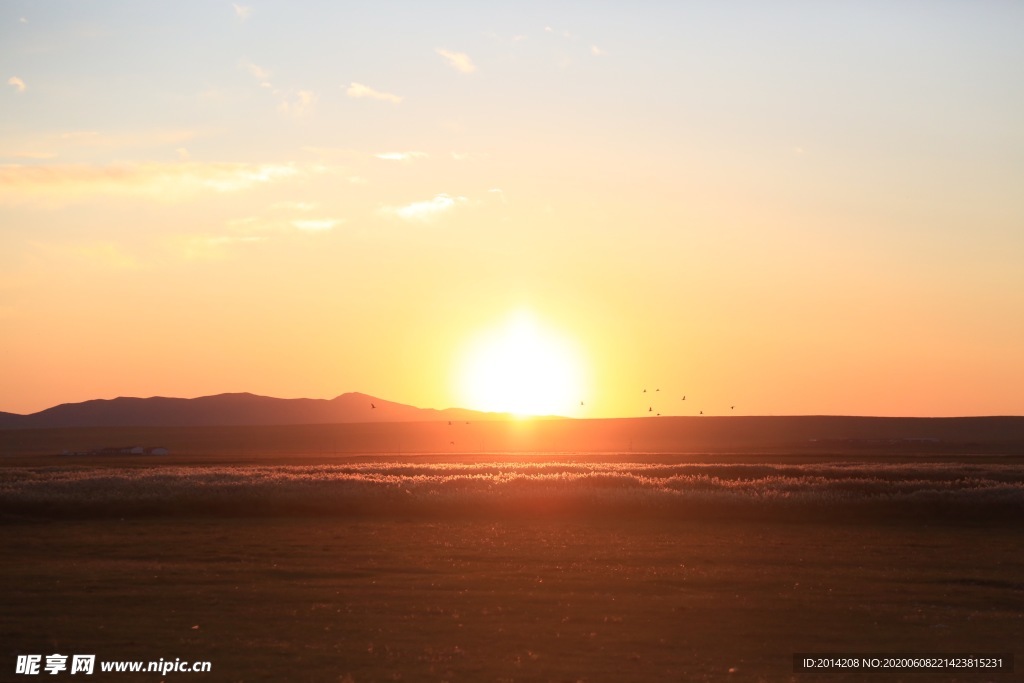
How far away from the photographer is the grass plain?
53.6 feet

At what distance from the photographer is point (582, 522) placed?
36219 millimetres

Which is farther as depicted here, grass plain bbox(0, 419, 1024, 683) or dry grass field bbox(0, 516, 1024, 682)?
grass plain bbox(0, 419, 1024, 683)

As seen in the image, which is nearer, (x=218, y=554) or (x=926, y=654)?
(x=926, y=654)

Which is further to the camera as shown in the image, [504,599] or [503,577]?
[503,577]

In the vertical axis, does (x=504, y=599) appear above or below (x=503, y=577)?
below

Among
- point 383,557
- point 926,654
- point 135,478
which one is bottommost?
point 926,654

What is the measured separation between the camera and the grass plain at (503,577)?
1634 cm

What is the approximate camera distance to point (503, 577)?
78.5ft

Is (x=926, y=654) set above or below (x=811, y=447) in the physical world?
below

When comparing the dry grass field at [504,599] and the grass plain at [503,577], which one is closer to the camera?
the dry grass field at [504,599]

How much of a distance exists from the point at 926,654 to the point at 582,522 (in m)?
20.2

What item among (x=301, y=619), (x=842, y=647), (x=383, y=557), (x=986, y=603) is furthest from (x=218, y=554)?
(x=986, y=603)

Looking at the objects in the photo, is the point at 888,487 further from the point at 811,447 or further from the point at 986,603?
the point at 811,447

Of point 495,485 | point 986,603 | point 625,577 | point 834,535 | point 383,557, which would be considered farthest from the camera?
point 495,485
